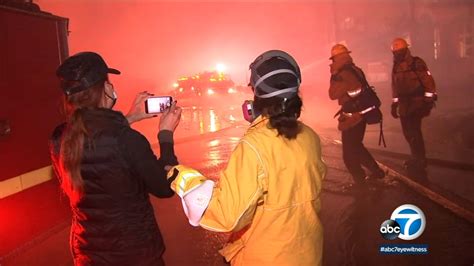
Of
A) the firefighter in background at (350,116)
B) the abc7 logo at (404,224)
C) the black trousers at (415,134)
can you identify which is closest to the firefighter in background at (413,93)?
the black trousers at (415,134)

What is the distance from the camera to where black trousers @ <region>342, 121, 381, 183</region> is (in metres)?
5.30

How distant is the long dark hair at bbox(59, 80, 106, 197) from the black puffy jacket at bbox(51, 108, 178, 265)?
29 millimetres

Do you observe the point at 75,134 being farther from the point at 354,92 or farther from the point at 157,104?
the point at 354,92

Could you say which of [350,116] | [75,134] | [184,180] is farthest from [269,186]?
[350,116]

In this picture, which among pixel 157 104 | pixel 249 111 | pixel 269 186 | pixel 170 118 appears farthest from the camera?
pixel 157 104

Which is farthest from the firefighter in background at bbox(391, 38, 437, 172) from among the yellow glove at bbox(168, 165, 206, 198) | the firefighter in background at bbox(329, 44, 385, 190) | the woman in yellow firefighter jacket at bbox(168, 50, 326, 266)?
the yellow glove at bbox(168, 165, 206, 198)

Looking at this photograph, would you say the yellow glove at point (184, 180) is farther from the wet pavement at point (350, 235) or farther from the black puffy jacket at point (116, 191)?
the wet pavement at point (350, 235)

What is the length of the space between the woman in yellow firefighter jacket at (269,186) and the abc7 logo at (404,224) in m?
2.48

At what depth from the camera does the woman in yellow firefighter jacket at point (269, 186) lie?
1538 millimetres

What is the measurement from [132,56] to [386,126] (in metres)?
20.4

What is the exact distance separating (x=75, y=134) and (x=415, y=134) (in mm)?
5215

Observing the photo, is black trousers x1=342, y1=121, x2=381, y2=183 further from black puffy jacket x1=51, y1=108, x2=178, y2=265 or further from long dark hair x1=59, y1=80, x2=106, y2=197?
long dark hair x1=59, y1=80, x2=106, y2=197

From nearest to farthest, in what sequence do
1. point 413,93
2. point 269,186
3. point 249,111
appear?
point 269,186 < point 249,111 < point 413,93

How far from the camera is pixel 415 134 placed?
220 inches
